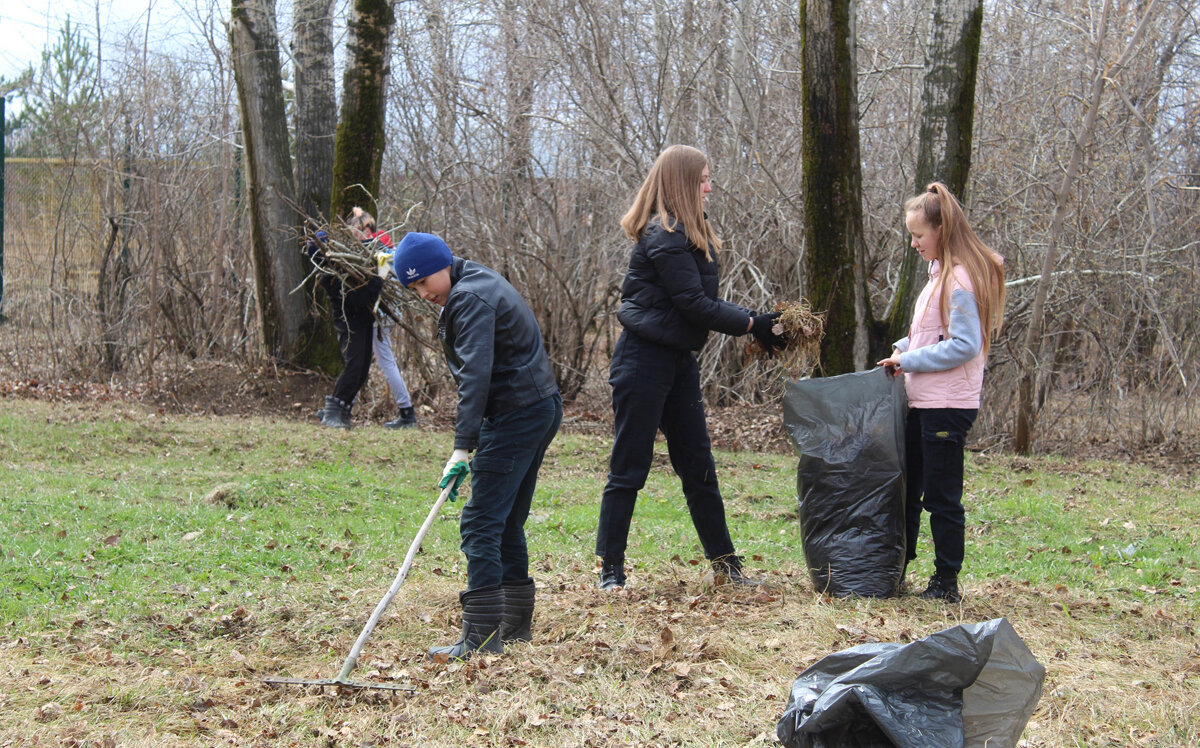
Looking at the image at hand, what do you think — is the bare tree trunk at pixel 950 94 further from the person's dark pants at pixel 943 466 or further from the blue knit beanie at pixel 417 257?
the blue knit beanie at pixel 417 257

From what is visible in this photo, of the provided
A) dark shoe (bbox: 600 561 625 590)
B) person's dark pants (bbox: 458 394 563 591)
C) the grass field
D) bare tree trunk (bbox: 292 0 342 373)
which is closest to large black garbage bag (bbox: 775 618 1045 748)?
the grass field

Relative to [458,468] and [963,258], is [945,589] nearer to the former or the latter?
[963,258]

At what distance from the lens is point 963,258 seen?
14.4 feet

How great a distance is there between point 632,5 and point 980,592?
29.1ft

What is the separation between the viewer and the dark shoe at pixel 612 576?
15.8ft

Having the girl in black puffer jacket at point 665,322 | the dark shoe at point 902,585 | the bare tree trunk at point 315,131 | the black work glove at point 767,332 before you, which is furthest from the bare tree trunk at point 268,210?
the dark shoe at point 902,585

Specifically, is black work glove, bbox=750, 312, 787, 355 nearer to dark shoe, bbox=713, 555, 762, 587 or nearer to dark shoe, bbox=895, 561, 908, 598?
dark shoe, bbox=713, 555, 762, 587

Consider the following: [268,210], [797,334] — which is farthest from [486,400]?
[268,210]

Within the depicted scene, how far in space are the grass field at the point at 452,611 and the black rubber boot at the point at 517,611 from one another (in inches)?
3.3

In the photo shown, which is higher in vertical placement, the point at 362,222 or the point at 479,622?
the point at 362,222

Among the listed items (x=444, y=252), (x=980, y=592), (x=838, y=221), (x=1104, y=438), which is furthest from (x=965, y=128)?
(x=444, y=252)

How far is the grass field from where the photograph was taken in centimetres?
340

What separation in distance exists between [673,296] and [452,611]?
1736 mm

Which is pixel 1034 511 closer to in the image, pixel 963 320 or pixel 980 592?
pixel 980 592
